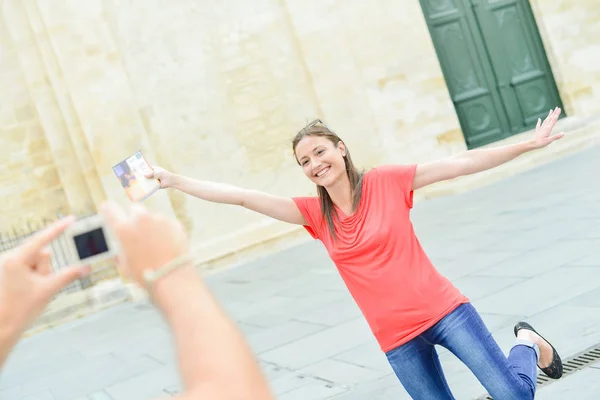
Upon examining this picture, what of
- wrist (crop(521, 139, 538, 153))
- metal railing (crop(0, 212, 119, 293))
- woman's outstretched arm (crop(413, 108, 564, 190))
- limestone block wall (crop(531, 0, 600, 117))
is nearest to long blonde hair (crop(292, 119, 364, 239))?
woman's outstretched arm (crop(413, 108, 564, 190))

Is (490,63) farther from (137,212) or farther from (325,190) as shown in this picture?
(137,212)

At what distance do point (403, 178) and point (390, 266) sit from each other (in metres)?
0.41

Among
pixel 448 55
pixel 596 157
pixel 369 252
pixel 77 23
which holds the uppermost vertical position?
pixel 77 23

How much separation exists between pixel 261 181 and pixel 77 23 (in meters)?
4.16

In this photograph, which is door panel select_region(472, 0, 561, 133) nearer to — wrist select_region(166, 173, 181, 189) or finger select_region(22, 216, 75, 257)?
wrist select_region(166, 173, 181, 189)

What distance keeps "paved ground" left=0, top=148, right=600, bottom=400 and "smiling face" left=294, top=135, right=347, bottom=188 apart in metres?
1.60

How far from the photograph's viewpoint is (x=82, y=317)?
1126 centimetres

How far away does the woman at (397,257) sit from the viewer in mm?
2711

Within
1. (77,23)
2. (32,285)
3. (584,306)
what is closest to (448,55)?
(77,23)

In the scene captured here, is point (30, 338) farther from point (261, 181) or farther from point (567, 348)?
point (567, 348)

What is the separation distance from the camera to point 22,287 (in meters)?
0.99

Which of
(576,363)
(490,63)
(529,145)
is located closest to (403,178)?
(529,145)

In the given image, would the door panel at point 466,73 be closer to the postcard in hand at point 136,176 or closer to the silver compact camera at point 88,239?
the postcard in hand at point 136,176

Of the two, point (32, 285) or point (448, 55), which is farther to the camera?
point (448, 55)
